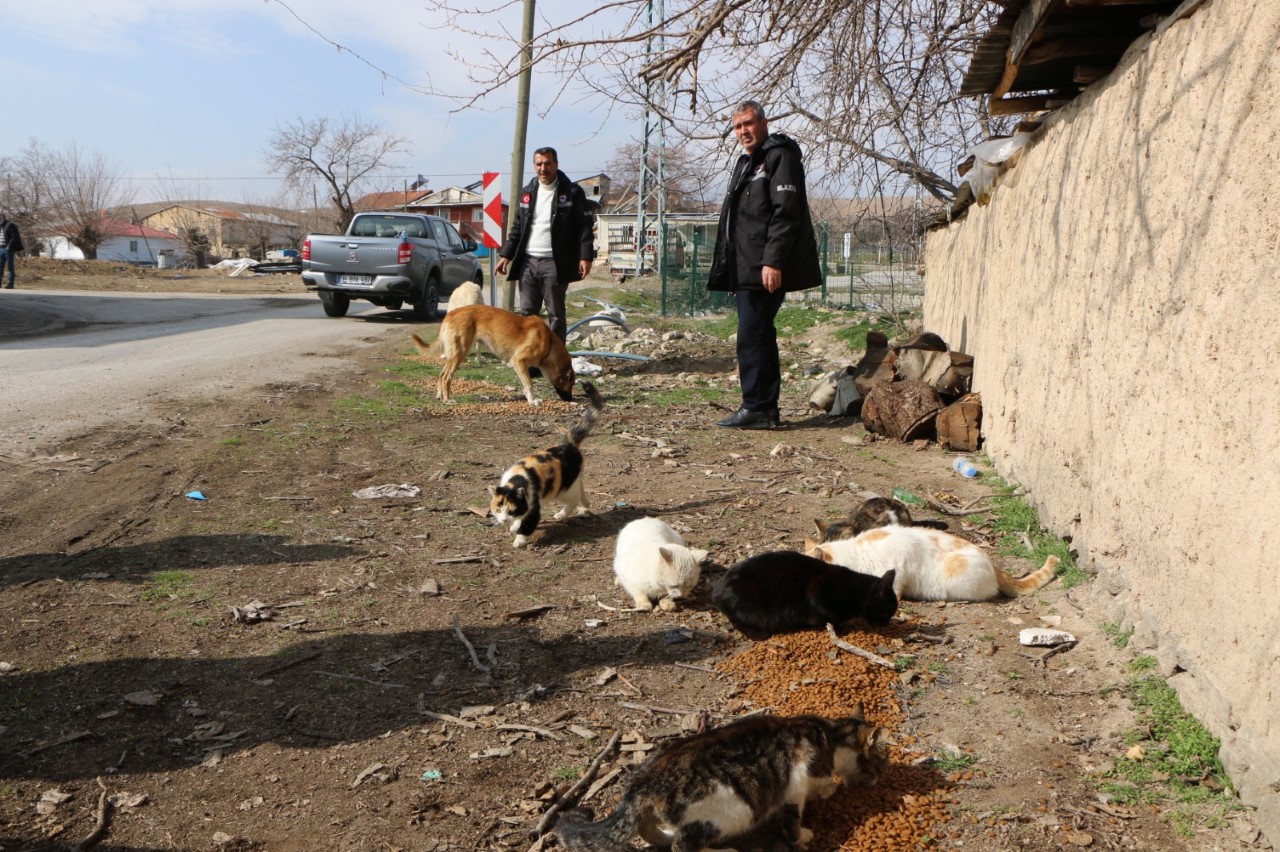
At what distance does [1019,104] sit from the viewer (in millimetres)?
6520

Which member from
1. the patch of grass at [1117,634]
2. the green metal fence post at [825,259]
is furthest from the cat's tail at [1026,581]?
the green metal fence post at [825,259]

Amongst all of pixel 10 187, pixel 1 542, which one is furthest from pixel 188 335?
pixel 10 187

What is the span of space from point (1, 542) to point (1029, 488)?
605 centimetres

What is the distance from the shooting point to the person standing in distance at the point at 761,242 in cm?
802

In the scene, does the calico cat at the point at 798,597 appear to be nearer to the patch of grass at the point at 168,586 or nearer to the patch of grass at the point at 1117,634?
the patch of grass at the point at 1117,634

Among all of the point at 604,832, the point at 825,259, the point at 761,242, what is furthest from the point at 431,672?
the point at 825,259

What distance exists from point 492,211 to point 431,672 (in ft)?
38.6

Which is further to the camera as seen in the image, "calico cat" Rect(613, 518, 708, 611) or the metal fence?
the metal fence

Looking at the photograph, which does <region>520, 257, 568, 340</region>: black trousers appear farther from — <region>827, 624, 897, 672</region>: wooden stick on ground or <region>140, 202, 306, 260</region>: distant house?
<region>140, 202, 306, 260</region>: distant house

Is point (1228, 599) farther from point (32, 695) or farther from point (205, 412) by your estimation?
point (205, 412)

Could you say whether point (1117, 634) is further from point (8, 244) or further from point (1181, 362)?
point (8, 244)

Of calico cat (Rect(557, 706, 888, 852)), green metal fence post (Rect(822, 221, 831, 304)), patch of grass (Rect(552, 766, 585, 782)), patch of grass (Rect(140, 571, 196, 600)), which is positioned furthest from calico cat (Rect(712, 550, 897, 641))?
green metal fence post (Rect(822, 221, 831, 304))

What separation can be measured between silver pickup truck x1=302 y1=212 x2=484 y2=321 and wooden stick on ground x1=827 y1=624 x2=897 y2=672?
49.6 ft

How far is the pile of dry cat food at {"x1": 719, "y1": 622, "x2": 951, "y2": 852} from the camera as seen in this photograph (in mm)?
2879
